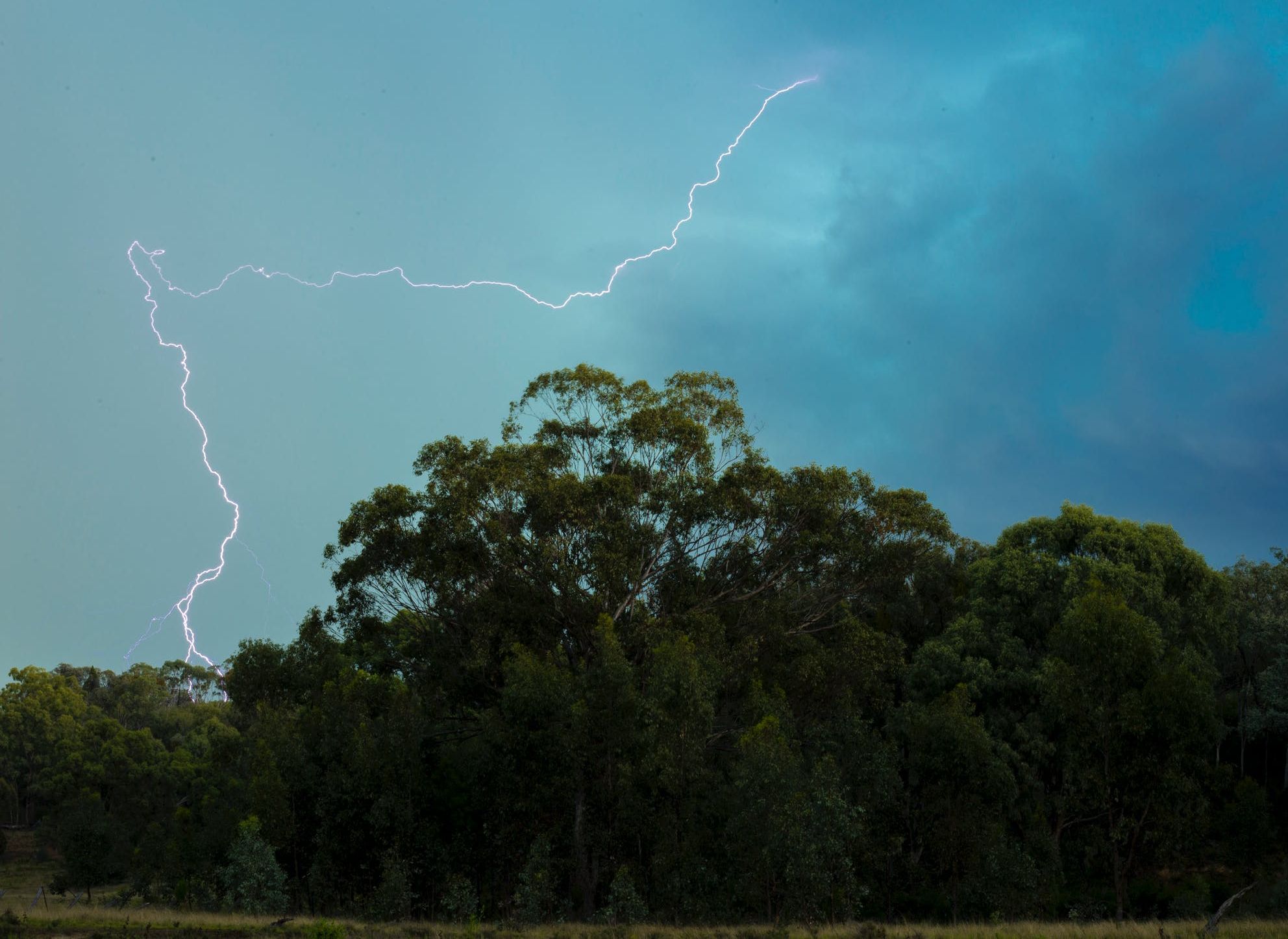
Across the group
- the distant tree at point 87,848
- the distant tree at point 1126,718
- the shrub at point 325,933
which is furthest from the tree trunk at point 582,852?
the distant tree at point 87,848

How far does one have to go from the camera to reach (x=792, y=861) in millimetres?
19281

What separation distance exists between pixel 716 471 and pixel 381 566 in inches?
405

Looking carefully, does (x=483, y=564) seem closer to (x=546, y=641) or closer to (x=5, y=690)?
(x=546, y=641)

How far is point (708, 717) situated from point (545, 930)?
236 inches

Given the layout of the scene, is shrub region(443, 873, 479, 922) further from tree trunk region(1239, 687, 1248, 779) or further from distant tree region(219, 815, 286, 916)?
tree trunk region(1239, 687, 1248, 779)

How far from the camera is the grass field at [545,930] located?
16578 mm

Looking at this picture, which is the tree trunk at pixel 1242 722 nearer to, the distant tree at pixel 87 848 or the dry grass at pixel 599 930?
the dry grass at pixel 599 930

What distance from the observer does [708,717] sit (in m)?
22.7

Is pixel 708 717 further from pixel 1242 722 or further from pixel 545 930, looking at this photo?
pixel 1242 722

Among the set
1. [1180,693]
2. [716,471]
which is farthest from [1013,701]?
[716,471]

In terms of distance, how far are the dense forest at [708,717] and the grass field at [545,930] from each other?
6.16ft

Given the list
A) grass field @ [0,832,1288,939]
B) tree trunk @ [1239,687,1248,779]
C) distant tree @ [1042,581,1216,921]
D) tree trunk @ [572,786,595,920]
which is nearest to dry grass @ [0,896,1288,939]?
grass field @ [0,832,1288,939]

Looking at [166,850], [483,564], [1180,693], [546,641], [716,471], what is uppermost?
[716,471]

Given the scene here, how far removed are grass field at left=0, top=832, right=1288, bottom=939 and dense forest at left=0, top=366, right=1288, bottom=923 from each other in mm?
1876
